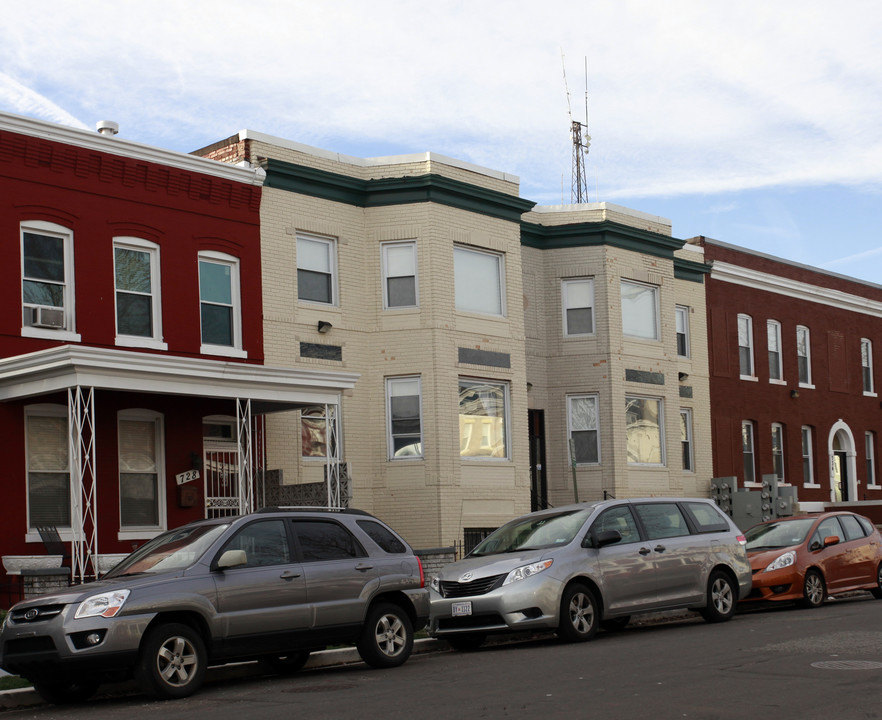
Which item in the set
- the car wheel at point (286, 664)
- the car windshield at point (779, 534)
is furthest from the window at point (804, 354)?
the car wheel at point (286, 664)

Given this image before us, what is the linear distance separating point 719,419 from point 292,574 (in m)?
22.0

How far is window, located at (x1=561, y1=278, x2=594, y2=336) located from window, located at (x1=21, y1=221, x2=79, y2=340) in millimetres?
12026

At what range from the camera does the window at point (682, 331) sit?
1203 inches

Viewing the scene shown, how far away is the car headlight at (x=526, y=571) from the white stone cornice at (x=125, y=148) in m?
10.4

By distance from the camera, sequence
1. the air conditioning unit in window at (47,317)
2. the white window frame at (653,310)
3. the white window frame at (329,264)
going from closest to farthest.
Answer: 1. the air conditioning unit in window at (47,317)
2. the white window frame at (329,264)
3. the white window frame at (653,310)

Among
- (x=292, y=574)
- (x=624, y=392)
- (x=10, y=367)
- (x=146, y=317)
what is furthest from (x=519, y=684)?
(x=624, y=392)

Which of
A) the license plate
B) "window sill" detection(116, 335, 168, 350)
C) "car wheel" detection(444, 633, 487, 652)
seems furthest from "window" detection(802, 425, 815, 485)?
the license plate

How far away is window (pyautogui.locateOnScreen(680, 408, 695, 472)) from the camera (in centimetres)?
3030

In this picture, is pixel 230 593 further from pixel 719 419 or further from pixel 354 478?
pixel 719 419

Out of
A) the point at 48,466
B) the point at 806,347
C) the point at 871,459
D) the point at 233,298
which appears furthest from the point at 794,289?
the point at 48,466

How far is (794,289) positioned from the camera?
114 ft

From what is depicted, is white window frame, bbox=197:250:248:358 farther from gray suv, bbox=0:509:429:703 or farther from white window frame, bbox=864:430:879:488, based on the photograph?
white window frame, bbox=864:430:879:488

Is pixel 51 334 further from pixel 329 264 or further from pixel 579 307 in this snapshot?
pixel 579 307

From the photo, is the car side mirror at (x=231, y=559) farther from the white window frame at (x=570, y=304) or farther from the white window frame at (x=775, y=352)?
the white window frame at (x=775, y=352)
